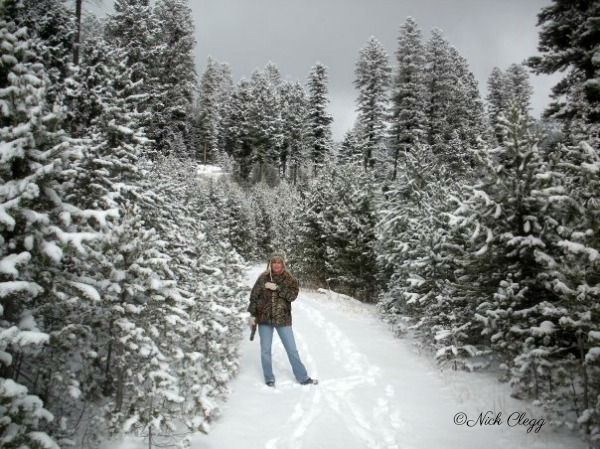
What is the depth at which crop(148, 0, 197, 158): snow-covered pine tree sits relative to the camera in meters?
38.9

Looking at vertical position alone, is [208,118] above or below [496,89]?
below

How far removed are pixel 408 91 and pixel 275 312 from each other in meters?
32.3

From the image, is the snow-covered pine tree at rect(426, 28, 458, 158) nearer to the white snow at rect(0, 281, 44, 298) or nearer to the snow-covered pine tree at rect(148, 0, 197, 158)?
the snow-covered pine tree at rect(148, 0, 197, 158)

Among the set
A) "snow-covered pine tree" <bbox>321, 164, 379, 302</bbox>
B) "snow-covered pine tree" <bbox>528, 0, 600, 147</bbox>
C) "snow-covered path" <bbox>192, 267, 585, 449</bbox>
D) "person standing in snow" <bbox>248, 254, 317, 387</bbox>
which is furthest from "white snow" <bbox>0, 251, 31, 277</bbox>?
"snow-covered pine tree" <bbox>321, 164, 379, 302</bbox>

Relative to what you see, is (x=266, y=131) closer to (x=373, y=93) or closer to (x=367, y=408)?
(x=373, y=93)

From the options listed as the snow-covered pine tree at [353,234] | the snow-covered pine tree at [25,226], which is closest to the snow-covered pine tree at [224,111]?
the snow-covered pine tree at [353,234]

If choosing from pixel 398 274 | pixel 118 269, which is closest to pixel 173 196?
pixel 398 274

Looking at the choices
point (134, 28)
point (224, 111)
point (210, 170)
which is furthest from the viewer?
point (224, 111)

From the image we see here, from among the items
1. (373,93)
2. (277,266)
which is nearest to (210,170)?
(373,93)

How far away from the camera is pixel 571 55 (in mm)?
14570

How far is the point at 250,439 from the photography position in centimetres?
585

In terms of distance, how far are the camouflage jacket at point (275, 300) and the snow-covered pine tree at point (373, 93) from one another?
35.1m

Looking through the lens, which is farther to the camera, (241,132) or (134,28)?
(241,132)

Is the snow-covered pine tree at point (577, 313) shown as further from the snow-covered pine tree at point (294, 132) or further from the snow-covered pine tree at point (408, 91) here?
the snow-covered pine tree at point (294, 132)
